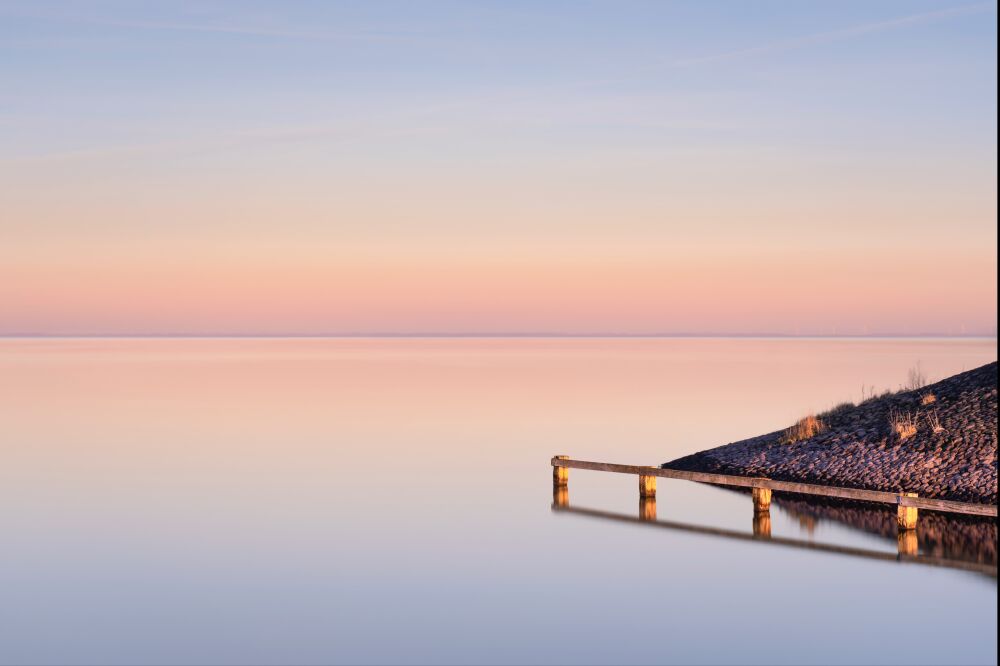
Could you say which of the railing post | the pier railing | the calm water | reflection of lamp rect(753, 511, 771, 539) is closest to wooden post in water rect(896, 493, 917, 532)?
the pier railing

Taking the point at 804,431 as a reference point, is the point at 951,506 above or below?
below

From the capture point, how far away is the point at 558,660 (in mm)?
17609

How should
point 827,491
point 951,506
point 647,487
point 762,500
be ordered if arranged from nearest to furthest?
1. point 951,506
2. point 827,491
3. point 762,500
4. point 647,487

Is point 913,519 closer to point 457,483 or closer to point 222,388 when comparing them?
point 457,483

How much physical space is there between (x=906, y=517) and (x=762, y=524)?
369cm

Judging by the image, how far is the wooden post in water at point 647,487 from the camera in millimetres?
31188

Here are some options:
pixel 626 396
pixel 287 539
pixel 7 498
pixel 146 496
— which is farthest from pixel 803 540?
pixel 626 396

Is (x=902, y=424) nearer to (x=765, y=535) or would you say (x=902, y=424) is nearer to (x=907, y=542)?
(x=765, y=535)

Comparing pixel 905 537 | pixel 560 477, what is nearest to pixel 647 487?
pixel 560 477

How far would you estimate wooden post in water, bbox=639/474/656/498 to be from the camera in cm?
3119

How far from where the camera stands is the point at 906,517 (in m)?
25.3

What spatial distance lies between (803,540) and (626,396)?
52879 mm

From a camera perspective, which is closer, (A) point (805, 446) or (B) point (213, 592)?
(B) point (213, 592)

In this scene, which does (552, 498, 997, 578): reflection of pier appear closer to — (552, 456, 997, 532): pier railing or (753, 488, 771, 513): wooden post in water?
(753, 488, 771, 513): wooden post in water
